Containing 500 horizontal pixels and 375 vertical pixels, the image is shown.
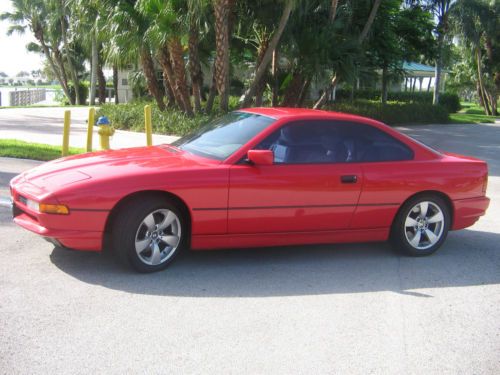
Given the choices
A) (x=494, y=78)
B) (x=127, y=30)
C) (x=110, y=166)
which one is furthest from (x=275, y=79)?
(x=494, y=78)

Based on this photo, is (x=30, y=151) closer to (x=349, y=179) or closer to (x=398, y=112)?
(x=349, y=179)

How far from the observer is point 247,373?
3.63 meters

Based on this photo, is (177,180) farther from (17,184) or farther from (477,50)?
(477,50)

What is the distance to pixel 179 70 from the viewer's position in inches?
690

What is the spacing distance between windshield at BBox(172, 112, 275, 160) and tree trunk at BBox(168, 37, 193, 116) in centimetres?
1113

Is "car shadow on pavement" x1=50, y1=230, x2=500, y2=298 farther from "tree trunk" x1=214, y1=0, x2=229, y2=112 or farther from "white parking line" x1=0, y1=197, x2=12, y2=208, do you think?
"tree trunk" x1=214, y1=0, x2=229, y2=112

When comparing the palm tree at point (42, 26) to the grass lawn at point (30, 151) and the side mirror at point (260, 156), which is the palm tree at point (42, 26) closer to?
the grass lawn at point (30, 151)

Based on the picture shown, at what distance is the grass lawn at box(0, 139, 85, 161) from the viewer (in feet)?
36.7

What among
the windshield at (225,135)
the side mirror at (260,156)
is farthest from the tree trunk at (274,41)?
the side mirror at (260,156)

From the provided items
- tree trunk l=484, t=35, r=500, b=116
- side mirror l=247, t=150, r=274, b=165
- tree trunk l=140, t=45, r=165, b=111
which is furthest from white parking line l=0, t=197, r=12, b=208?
tree trunk l=484, t=35, r=500, b=116

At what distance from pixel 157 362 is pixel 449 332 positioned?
2157mm

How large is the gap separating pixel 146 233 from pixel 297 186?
1.45 m

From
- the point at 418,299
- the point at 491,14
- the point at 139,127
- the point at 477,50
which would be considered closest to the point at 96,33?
the point at 139,127

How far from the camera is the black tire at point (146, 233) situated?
5035 mm
